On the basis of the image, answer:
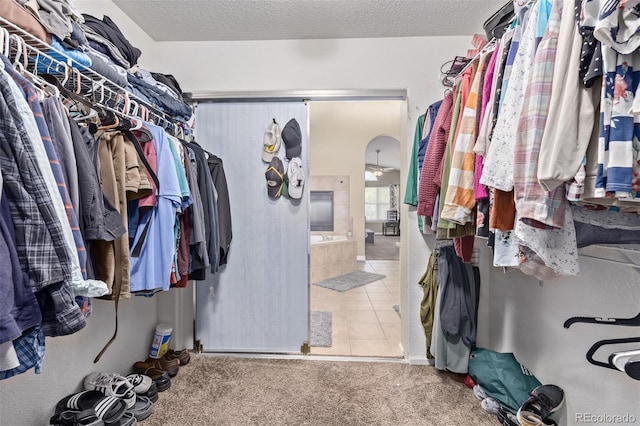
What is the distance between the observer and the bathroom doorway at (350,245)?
2.59 m

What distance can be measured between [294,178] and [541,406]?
1.87 m

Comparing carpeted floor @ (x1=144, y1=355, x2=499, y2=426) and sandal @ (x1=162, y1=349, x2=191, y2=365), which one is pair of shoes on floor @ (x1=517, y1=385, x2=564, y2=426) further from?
sandal @ (x1=162, y1=349, x2=191, y2=365)

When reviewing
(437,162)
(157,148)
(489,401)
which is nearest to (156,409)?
(157,148)

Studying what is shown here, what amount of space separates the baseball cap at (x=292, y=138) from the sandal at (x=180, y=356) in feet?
5.32

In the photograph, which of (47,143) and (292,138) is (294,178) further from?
(47,143)

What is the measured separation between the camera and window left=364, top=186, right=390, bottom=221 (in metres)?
10.5

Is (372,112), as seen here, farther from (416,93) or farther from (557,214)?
(557,214)

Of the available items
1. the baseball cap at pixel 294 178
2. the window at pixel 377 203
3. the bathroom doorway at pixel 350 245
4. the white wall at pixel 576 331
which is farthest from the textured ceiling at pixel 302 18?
the window at pixel 377 203

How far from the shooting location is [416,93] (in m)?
2.17

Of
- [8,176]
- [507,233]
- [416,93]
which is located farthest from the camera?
[416,93]

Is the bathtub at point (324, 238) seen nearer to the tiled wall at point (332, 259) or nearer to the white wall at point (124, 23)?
the tiled wall at point (332, 259)

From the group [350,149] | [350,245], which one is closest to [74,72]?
[350,245]

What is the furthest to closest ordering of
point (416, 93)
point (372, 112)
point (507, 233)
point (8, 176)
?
point (372, 112) → point (416, 93) → point (507, 233) → point (8, 176)

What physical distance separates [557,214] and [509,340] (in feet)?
4.82
